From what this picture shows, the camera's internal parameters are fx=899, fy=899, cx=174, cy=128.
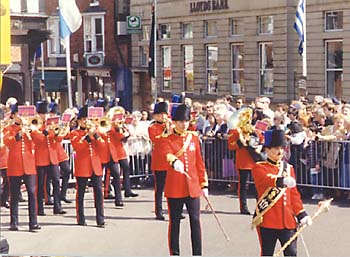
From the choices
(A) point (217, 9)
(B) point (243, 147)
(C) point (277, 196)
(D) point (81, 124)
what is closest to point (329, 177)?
(B) point (243, 147)

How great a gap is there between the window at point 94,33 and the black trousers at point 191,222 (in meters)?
2.47

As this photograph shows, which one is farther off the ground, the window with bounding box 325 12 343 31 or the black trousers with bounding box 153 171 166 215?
the window with bounding box 325 12 343 31

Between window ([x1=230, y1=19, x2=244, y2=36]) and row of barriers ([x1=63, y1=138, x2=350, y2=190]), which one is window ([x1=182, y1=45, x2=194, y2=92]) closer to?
window ([x1=230, y1=19, x2=244, y2=36])

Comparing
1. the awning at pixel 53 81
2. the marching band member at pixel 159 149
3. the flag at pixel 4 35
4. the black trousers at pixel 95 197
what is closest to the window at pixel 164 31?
the marching band member at pixel 159 149

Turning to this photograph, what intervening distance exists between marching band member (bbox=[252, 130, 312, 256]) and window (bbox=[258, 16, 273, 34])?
149 inches

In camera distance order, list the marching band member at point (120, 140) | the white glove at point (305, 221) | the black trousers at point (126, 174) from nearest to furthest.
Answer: the white glove at point (305, 221) < the marching band member at point (120, 140) < the black trousers at point (126, 174)

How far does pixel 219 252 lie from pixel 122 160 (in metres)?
3.10

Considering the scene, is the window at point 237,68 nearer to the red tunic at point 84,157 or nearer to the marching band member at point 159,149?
the marching band member at point 159,149

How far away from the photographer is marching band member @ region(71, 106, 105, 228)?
8.70 meters

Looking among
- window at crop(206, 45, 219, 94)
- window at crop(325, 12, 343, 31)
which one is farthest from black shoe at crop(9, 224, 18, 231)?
window at crop(325, 12, 343, 31)

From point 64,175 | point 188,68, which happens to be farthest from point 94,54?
point 64,175

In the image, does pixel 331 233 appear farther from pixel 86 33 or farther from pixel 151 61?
pixel 86 33

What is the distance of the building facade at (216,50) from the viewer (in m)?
8.99

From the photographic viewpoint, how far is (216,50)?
9125 mm
